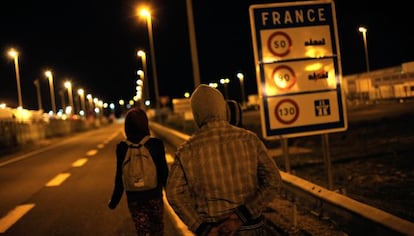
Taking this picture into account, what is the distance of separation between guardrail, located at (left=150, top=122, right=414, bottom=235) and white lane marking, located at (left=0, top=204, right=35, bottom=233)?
499cm

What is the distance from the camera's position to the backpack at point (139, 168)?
508 centimetres

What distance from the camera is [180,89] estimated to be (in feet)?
429

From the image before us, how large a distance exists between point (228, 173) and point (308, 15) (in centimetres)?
464

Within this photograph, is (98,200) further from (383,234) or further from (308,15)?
(383,234)

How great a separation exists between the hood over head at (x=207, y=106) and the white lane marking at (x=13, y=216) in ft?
20.9

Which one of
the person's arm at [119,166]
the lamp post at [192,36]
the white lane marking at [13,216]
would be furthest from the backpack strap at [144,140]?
the lamp post at [192,36]

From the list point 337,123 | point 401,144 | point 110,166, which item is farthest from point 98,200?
point 401,144

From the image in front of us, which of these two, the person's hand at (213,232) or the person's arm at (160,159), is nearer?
the person's hand at (213,232)

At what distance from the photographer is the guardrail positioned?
14.3 ft

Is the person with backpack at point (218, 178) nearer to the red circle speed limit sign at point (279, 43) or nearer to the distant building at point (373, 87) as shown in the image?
the red circle speed limit sign at point (279, 43)

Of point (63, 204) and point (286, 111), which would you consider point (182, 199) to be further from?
point (63, 204)

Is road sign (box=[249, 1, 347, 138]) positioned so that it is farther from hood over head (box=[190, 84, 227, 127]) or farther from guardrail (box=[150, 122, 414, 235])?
hood over head (box=[190, 84, 227, 127])

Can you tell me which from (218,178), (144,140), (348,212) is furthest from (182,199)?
(348,212)

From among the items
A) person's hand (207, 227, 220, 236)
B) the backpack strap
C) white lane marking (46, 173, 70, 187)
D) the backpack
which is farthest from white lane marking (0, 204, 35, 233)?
person's hand (207, 227, 220, 236)
